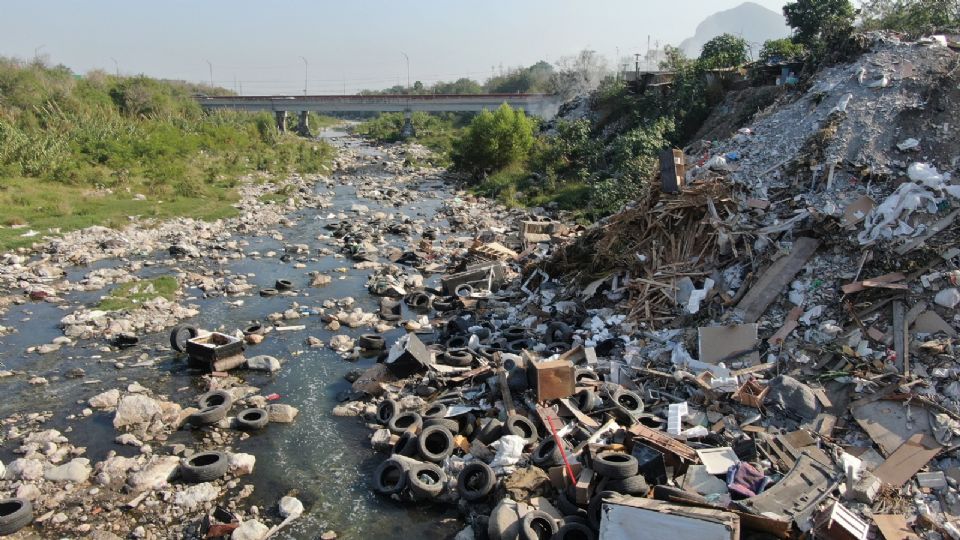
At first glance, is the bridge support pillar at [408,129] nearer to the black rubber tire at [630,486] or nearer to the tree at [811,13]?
the tree at [811,13]

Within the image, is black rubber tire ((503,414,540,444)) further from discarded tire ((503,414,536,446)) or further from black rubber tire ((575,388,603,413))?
black rubber tire ((575,388,603,413))

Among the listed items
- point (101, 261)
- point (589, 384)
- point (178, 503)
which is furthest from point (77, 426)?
point (101, 261)

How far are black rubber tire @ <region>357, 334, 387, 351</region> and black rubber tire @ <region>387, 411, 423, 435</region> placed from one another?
8.94 feet

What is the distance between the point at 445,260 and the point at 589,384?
8.85 m

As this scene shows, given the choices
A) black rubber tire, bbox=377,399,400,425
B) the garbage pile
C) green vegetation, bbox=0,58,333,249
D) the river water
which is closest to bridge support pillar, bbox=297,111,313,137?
green vegetation, bbox=0,58,333,249

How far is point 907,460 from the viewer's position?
5859mm

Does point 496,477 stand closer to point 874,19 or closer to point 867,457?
point 867,457

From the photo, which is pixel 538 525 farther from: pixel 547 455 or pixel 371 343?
pixel 371 343

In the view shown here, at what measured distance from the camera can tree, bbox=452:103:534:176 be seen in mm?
30016

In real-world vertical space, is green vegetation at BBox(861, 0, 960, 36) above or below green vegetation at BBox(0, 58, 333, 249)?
above

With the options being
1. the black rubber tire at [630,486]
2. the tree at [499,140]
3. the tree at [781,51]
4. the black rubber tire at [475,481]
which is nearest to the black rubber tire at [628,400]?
the black rubber tire at [630,486]

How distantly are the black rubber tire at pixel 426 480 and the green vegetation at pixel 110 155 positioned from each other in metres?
13.5

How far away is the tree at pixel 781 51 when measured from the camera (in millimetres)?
24656

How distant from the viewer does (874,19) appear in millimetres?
19078
